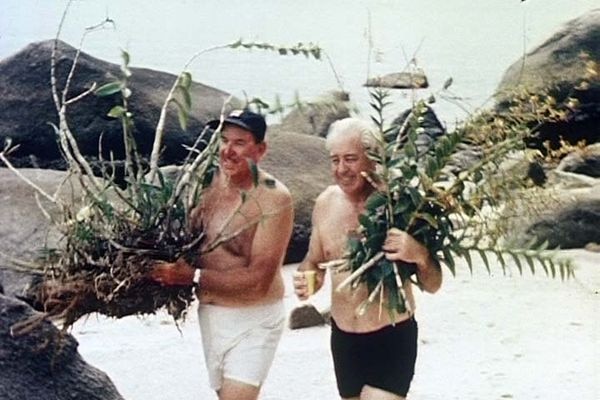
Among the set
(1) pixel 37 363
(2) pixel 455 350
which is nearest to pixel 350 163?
(1) pixel 37 363

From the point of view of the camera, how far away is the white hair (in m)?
3.15

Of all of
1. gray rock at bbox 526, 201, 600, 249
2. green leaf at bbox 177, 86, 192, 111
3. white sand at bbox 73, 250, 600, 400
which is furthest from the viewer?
gray rock at bbox 526, 201, 600, 249

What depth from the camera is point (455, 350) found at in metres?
5.67

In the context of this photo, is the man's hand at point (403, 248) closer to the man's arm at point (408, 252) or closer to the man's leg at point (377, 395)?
the man's arm at point (408, 252)

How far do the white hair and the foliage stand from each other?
19 mm

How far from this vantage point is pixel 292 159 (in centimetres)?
756

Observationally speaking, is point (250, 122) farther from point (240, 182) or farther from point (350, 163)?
point (350, 163)

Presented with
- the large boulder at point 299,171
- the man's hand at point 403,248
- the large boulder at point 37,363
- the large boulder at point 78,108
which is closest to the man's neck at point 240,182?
the man's hand at point 403,248

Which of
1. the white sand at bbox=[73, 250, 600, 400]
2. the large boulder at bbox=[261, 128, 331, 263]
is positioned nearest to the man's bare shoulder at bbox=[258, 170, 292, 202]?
the white sand at bbox=[73, 250, 600, 400]

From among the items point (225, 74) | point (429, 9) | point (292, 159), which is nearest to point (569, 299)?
point (292, 159)

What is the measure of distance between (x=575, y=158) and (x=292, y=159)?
9.91 ft

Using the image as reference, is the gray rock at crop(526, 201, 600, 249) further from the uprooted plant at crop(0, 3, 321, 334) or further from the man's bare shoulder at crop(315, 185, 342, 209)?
the uprooted plant at crop(0, 3, 321, 334)

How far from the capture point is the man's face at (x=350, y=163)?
10.3ft

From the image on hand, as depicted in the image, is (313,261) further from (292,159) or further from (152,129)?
(152,129)
